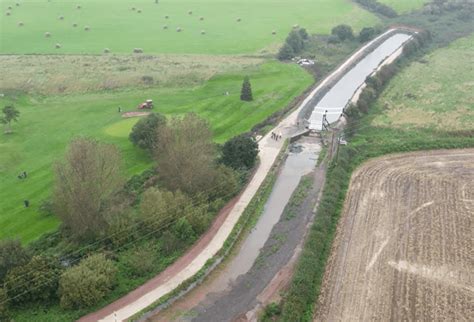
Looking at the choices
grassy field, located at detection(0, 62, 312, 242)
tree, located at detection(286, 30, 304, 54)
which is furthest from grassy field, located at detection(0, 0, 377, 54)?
grassy field, located at detection(0, 62, 312, 242)

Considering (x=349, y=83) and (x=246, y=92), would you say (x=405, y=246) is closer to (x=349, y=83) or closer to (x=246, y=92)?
(x=246, y=92)

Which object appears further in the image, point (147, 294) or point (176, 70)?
point (176, 70)

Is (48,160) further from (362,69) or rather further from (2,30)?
(2,30)

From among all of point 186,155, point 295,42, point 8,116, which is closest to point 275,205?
point 186,155

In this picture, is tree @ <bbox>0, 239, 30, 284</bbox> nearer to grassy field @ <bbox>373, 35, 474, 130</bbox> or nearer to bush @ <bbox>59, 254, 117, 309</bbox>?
bush @ <bbox>59, 254, 117, 309</bbox>

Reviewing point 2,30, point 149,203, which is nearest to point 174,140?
point 149,203

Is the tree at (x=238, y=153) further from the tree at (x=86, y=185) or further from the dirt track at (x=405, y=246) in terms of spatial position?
the tree at (x=86, y=185)
